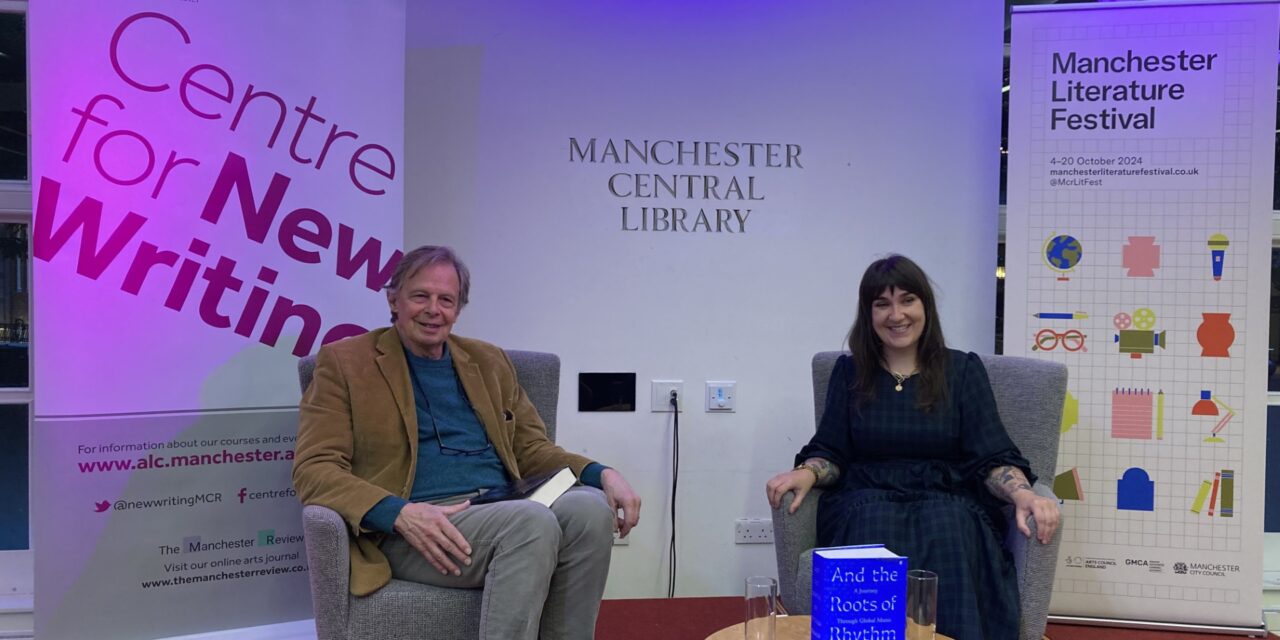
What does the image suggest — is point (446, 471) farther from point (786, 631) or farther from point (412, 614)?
point (786, 631)

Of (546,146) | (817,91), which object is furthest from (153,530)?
(817,91)

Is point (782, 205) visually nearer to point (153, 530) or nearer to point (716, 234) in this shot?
point (716, 234)

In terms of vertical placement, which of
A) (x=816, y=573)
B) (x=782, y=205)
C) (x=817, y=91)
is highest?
(x=817, y=91)

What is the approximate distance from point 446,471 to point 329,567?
38cm

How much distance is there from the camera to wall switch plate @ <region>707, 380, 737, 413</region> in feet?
9.87

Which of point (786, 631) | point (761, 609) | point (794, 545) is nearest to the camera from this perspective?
point (761, 609)

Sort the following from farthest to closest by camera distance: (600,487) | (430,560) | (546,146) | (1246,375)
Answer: (546,146), (1246,375), (600,487), (430,560)

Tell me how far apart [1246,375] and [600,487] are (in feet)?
6.66

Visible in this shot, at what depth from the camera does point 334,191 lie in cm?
245

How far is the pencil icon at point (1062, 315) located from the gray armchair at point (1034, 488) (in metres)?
0.34

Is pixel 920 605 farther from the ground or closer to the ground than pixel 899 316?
closer to the ground

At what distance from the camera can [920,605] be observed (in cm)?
149

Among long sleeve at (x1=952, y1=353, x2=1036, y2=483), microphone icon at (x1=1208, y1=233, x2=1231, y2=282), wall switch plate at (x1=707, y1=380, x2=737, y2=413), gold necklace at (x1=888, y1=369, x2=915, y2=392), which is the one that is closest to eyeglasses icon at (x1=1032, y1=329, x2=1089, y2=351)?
microphone icon at (x1=1208, y1=233, x2=1231, y2=282)

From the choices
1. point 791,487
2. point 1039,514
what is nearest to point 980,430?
point 1039,514
